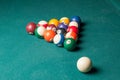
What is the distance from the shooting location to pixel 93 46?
2422mm

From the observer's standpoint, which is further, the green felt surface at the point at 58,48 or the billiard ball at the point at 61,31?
the billiard ball at the point at 61,31

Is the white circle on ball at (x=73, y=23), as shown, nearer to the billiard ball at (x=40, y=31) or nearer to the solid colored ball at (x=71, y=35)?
the solid colored ball at (x=71, y=35)

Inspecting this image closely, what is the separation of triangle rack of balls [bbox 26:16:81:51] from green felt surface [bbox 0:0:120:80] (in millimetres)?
75

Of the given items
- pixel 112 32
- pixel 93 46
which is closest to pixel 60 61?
pixel 93 46

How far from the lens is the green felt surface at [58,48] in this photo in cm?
207

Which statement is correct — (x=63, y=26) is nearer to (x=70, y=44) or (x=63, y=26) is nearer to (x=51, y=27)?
(x=51, y=27)

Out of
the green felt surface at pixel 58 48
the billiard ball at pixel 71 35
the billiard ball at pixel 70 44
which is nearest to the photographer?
the green felt surface at pixel 58 48

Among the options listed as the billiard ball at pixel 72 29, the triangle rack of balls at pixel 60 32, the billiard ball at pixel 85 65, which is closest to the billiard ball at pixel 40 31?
the triangle rack of balls at pixel 60 32

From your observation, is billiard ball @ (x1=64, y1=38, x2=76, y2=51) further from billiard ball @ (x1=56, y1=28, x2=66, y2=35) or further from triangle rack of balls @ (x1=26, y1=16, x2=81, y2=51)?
billiard ball @ (x1=56, y1=28, x2=66, y2=35)

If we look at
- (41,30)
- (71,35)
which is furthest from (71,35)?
(41,30)

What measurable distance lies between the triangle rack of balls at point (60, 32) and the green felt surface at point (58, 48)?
7cm

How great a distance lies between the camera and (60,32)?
248 cm

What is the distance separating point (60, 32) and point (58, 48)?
193mm

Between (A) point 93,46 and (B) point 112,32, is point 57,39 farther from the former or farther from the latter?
(B) point 112,32
